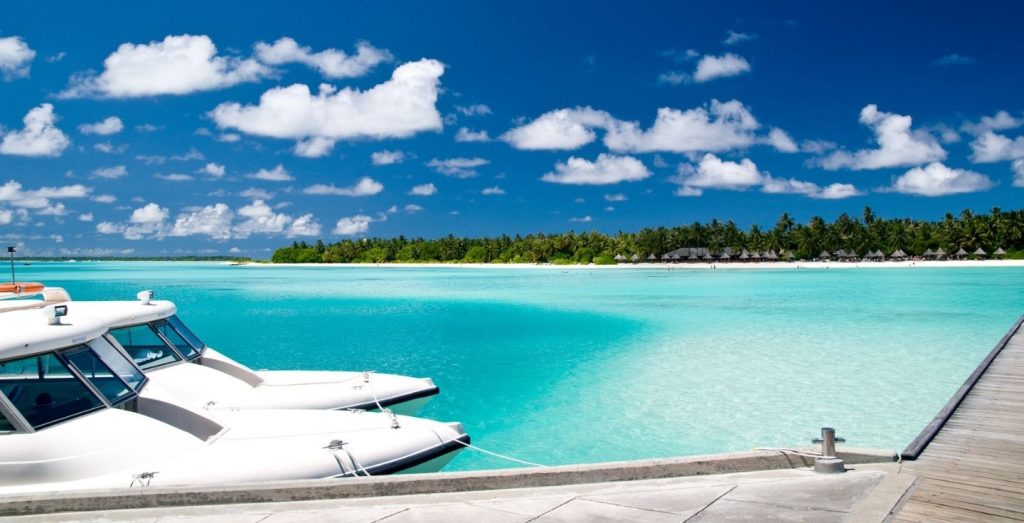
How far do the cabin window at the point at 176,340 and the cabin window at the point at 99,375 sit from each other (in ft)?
11.0

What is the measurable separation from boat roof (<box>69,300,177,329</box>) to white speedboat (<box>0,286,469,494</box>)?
1.20m

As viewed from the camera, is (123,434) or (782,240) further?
(782,240)

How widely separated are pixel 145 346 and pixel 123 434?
13.1ft

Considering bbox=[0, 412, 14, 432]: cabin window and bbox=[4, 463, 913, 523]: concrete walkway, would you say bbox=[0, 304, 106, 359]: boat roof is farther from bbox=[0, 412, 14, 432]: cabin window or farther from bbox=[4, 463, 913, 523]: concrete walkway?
bbox=[4, 463, 913, 523]: concrete walkway

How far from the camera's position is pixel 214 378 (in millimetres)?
11297

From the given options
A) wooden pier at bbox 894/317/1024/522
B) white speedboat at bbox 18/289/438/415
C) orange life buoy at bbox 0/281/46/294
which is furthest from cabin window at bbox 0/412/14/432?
wooden pier at bbox 894/317/1024/522

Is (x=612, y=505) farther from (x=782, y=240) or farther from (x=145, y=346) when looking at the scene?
(x=782, y=240)

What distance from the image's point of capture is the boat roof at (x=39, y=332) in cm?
678

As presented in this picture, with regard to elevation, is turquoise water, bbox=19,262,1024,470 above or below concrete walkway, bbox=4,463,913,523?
below

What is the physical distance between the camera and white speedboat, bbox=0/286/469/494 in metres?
6.74

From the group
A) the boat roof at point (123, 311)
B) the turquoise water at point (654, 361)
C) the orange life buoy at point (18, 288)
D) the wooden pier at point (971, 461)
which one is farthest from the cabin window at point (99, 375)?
the wooden pier at point (971, 461)

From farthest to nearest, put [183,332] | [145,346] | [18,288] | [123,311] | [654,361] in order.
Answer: [654,361] < [183,332] < [18,288] < [145,346] < [123,311]

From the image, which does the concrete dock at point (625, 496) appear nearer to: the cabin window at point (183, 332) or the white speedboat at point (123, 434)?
the white speedboat at point (123, 434)

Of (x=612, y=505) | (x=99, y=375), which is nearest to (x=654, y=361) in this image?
(x=99, y=375)
